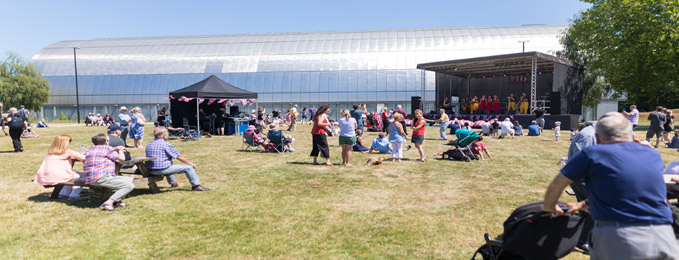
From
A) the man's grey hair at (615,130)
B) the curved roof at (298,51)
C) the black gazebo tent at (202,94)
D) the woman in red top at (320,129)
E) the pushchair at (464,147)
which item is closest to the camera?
the man's grey hair at (615,130)

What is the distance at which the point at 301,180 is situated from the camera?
27.7ft

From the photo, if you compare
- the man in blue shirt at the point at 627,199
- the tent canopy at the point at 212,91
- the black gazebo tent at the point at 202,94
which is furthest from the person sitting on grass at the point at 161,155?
the tent canopy at the point at 212,91

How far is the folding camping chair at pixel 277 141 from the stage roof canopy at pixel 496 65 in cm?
1762

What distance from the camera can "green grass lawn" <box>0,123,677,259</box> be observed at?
4.49 meters

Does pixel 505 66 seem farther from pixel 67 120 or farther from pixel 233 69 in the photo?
pixel 67 120

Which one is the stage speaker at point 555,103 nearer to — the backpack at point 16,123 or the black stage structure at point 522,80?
the black stage structure at point 522,80

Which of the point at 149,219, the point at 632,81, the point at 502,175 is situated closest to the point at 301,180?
the point at 149,219

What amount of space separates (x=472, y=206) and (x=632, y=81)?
93.0 ft

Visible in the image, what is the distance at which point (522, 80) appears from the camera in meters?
34.8

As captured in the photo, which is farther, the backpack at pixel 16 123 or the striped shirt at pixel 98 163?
the backpack at pixel 16 123

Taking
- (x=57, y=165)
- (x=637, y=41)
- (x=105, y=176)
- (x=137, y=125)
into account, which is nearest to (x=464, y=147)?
(x=105, y=176)

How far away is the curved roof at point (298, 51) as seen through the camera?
43.2 m

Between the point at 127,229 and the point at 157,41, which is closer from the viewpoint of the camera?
the point at 127,229

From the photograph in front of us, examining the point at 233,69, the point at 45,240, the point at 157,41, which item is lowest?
the point at 45,240
